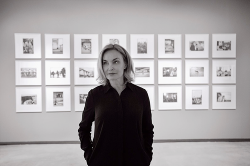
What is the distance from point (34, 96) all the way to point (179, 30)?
374cm

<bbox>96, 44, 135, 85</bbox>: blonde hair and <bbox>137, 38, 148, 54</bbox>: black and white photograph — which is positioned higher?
<bbox>137, 38, 148, 54</bbox>: black and white photograph

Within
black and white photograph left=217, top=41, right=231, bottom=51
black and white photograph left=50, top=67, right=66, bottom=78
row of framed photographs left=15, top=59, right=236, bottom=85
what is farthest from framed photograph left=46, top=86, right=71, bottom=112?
black and white photograph left=217, top=41, right=231, bottom=51

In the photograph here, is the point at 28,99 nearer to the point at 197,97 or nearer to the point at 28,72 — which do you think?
the point at 28,72

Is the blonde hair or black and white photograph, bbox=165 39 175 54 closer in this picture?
the blonde hair

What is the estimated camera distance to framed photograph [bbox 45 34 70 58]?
4016 mm

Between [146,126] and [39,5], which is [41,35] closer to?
[39,5]

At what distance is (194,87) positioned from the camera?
4125 millimetres

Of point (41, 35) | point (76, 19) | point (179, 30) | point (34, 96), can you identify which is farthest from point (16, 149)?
point (179, 30)

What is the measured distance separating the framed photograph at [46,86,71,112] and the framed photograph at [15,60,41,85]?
1.22 ft

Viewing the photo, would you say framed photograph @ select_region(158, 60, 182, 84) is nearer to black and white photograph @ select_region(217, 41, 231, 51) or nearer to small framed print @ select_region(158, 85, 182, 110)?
small framed print @ select_region(158, 85, 182, 110)

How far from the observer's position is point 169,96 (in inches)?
162

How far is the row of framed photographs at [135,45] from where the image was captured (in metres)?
4.01

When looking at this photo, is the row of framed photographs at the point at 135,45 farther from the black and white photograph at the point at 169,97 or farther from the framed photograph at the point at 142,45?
the black and white photograph at the point at 169,97

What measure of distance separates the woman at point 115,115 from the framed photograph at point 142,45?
2.77m
